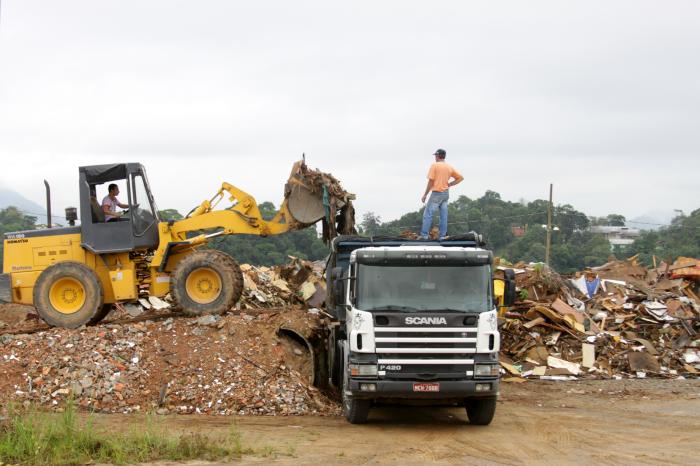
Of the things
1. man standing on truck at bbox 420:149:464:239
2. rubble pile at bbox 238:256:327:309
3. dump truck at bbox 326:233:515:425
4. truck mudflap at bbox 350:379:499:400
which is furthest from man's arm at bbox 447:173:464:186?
truck mudflap at bbox 350:379:499:400

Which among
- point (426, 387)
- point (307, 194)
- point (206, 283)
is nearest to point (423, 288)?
point (426, 387)

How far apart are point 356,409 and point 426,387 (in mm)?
1469

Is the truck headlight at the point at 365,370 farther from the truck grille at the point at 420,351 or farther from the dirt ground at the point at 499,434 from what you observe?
the dirt ground at the point at 499,434

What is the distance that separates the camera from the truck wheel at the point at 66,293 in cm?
1684

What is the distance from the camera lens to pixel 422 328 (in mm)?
12695

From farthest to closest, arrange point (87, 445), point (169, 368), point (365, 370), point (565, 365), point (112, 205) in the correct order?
point (565, 365), point (112, 205), point (169, 368), point (365, 370), point (87, 445)

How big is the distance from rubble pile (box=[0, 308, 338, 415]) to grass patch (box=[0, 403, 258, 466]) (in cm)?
325

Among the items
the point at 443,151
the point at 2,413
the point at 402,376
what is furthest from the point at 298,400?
the point at 443,151

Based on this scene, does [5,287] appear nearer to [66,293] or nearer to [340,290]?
[66,293]

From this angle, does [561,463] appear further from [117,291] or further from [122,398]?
[117,291]

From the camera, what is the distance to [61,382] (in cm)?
1519

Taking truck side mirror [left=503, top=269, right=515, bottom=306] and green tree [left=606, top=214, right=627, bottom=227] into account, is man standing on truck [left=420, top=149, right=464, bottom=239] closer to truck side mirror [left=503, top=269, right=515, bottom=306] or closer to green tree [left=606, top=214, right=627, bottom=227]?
truck side mirror [left=503, top=269, right=515, bottom=306]

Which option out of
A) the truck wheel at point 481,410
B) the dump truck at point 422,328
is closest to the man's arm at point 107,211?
the dump truck at point 422,328

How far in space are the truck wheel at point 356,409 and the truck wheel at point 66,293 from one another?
6091 mm
